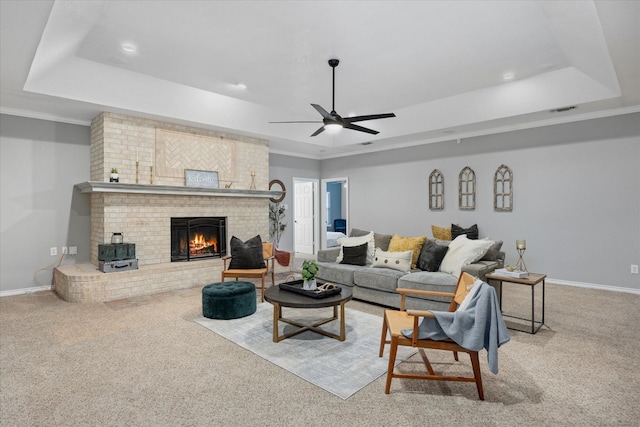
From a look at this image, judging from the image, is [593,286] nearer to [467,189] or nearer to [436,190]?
[467,189]

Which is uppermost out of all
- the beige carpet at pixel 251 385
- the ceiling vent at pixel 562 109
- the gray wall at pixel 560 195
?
the ceiling vent at pixel 562 109

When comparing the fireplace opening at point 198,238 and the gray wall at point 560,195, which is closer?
the gray wall at point 560,195

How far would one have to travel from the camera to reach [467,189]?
6641mm

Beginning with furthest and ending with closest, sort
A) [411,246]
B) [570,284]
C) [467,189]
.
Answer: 1. [467,189]
2. [570,284]
3. [411,246]

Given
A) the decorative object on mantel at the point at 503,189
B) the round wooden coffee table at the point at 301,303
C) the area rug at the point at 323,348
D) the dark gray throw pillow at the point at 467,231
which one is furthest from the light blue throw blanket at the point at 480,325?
the decorative object on mantel at the point at 503,189

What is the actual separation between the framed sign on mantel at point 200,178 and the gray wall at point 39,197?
5.10 feet

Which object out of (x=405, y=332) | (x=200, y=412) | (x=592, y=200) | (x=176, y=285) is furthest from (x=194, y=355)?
(x=592, y=200)

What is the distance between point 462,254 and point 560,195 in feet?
8.80

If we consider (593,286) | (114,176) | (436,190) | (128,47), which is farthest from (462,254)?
(114,176)

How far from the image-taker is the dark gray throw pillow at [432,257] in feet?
14.4

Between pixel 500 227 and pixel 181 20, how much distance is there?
5.72 meters

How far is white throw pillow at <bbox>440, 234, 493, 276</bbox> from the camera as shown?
4082 mm

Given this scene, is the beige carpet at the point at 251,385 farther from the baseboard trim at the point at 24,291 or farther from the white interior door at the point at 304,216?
the white interior door at the point at 304,216

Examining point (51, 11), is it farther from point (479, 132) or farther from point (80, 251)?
point (479, 132)
